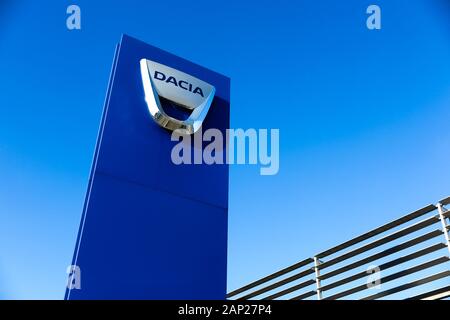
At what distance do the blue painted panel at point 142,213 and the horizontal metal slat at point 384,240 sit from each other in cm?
157

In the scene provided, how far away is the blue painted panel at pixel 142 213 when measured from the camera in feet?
12.2

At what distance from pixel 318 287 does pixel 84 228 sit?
10.1 ft

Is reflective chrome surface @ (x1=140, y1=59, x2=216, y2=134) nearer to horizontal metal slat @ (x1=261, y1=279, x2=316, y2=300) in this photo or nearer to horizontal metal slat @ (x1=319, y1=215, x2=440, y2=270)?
horizontal metal slat @ (x1=319, y1=215, x2=440, y2=270)

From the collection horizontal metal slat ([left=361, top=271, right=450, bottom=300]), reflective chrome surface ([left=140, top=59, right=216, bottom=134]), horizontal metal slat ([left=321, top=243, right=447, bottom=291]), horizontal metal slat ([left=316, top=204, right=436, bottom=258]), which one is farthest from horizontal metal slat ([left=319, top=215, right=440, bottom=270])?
reflective chrome surface ([left=140, top=59, right=216, bottom=134])

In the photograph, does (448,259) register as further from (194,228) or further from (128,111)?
(128,111)

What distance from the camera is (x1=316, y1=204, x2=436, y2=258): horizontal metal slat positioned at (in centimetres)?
439

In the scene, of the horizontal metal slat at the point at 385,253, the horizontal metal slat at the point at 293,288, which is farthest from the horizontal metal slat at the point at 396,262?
the horizontal metal slat at the point at 293,288

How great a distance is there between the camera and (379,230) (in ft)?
15.6
